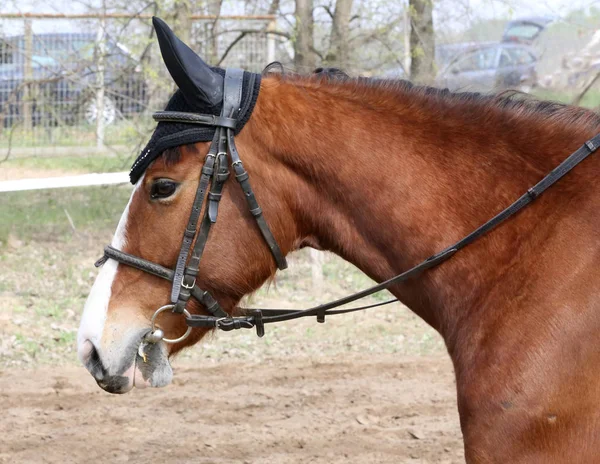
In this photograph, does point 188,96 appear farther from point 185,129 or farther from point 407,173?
point 407,173

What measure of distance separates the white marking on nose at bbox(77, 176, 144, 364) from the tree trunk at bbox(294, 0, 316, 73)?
23.4ft

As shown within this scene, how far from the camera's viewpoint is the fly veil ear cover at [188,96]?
274 centimetres

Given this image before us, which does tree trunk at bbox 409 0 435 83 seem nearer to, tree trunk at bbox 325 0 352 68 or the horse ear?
tree trunk at bbox 325 0 352 68

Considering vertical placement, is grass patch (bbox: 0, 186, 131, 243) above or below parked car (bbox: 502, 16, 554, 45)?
below

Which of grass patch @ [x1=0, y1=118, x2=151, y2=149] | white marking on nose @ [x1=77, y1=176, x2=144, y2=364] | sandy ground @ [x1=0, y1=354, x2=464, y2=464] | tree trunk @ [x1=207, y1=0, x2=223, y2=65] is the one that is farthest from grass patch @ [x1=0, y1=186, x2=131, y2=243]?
white marking on nose @ [x1=77, y1=176, x2=144, y2=364]

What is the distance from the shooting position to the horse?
8.69 ft

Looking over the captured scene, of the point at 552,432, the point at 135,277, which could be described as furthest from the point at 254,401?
the point at 552,432

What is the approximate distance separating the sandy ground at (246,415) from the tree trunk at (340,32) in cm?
449

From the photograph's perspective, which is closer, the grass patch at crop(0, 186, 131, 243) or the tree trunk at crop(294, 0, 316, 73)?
the tree trunk at crop(294, 0, 316, 73)

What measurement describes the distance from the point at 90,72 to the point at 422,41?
4116 mm

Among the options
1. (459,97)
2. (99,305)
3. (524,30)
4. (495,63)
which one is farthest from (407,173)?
(524,30)

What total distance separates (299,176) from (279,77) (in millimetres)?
419

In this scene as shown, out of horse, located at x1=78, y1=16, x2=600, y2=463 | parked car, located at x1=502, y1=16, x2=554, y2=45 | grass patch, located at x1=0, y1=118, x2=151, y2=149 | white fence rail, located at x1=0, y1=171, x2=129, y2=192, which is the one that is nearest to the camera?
horse, located at x1=78, y1=16, x2=600, y2=463

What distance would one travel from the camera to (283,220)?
2918 mm
